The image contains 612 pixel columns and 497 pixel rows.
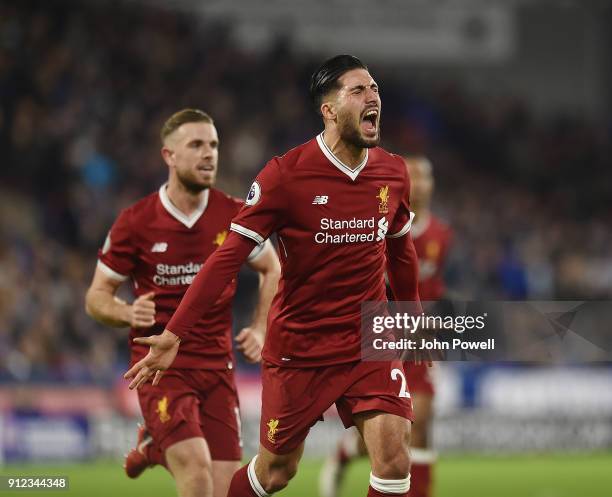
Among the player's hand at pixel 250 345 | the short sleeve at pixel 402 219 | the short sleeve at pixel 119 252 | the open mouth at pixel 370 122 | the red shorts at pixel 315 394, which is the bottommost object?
the red shorts at pixel 315 394

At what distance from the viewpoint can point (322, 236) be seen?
6.12m

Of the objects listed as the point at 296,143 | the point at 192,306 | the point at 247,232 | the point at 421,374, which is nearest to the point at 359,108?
the point at 247,232

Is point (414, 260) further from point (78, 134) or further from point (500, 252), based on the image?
point (500, 252)

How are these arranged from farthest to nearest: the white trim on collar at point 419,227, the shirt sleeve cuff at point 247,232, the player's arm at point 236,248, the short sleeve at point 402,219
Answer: the white trim on collar at point 419,227 → the short sleeve at point 402,219 → the shirt sleeve cuff at point 247,232 → the player's arm at point 236,248

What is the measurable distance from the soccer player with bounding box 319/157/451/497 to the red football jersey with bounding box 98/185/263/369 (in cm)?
167

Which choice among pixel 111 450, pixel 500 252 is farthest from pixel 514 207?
pixel 111 450

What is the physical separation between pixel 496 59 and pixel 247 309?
11.6 metres

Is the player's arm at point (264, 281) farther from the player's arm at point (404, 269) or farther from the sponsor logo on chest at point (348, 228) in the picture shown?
the sponsor logo on chest at point (348, 228)

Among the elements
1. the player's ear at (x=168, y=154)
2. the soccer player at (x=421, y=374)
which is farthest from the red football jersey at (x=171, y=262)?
the soccer player at (x=421, y=374)

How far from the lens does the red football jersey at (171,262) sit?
→ 283 inches

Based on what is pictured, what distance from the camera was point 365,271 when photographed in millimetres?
6227

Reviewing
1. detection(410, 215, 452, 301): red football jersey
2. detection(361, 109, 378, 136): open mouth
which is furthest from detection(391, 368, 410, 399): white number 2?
detection(410, 215, 452, 301): red football jersey

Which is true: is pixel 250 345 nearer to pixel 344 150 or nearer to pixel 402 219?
pixel 402 219

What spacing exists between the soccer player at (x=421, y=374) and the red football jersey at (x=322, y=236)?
6.93 ft
